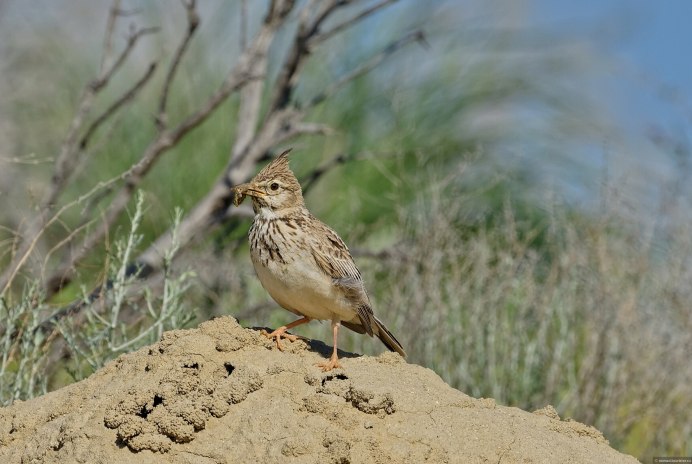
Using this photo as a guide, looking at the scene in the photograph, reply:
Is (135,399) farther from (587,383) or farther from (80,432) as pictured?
(587,383)

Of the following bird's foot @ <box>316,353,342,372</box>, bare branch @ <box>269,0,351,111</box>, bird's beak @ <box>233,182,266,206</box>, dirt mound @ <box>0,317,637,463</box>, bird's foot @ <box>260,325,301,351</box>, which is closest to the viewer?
dirt mound @ <box>0,317,637,463</box>

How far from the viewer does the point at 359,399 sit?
5.16m

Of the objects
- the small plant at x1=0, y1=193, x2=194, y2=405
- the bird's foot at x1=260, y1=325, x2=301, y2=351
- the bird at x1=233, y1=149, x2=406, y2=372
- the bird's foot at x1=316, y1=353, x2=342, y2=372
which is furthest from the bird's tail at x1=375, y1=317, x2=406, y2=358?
the small plant at x1=0, y1=193, x2=194, y2=405

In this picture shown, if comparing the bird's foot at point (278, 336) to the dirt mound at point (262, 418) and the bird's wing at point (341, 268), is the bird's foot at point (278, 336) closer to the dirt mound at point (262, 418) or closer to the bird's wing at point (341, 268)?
the dirt mound at point (262, 418)

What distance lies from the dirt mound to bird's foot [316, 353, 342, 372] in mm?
49

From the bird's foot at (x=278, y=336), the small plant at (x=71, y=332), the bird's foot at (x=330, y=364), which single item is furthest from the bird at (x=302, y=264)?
the small plant at (x=71, y=332)

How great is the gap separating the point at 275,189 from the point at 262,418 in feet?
5.97

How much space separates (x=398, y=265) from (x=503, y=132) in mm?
2966

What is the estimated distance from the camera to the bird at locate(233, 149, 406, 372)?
6238 millimetres

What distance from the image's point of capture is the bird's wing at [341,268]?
20.7 feet

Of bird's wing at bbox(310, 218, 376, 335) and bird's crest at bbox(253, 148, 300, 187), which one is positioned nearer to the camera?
bird's wing at bbox(310, 218, 376, 335)

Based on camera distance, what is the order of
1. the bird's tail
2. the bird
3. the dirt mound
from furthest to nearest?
the bird's tail → the bird → the dirt mound

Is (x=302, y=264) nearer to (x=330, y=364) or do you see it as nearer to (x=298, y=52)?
(x=330, y=364)

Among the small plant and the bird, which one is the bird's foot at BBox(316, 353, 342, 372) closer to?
the bird
